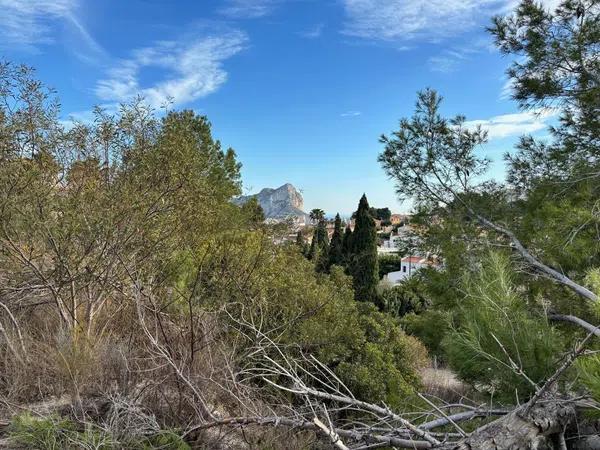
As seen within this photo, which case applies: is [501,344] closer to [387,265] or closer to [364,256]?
[364,256]

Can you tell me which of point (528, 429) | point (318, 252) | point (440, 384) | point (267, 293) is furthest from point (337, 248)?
point (528, 429)

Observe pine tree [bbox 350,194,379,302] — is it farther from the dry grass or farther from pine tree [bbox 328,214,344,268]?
the dry grass

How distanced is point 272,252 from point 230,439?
10.2 feet

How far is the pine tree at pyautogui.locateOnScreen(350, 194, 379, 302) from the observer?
17062mm

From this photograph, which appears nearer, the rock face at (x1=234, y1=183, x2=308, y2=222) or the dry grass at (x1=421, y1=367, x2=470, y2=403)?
the dry grass at (x1=421, y1=367, x2=470, y2=403)

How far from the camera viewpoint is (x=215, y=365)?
350 cm

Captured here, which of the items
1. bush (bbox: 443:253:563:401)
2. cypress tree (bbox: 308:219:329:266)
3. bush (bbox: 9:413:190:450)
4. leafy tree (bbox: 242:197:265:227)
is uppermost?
leafy tree (bbox: 242:197:265:227)

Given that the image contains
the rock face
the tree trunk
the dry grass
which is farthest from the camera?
the rock face

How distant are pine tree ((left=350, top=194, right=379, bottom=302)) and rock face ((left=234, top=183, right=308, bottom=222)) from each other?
26.3ft

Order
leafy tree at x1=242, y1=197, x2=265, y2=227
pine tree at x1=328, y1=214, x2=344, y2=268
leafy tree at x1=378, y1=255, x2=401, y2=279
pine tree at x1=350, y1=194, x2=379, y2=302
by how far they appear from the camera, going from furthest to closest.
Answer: leafy tree at x1=378, y1=255, x2=401, y2=279, pine tree at x1=328, y1=214, x2=344, y2=268, pine tree at x1=350, y1=194, x2=379, y2=302, leafy tree at x1=242, y1=197, x2=265, y2=227

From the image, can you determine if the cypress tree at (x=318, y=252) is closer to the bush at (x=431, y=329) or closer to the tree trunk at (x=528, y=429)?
the bush at (x=431, y=329)

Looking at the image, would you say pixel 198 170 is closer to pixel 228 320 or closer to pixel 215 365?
pixel 228 320

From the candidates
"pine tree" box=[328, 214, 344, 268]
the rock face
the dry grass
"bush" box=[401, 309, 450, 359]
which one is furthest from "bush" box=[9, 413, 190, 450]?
"pine tree" box=[328, 214, 344, 268]

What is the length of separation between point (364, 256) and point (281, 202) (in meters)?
8.46
